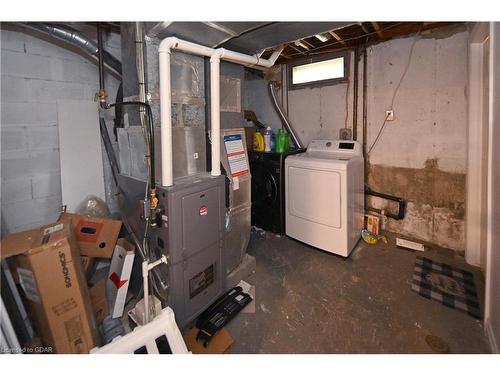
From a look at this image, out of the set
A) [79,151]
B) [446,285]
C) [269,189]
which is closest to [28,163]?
[79,151]

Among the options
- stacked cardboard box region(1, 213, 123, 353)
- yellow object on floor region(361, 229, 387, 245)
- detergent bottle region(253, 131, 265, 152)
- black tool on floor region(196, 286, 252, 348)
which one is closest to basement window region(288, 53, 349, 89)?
detergent bottle region(253, 131, 265, 152)

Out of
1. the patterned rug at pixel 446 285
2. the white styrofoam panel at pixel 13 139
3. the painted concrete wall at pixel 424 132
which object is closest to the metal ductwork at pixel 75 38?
the white styrofoam panel at pixel 13 139

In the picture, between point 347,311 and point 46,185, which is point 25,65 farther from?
point 347,311

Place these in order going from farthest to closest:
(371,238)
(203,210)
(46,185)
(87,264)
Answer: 1. (371,238)
2. (46,185)
3. (87,264)
4. (203,210)

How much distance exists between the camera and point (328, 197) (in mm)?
2453

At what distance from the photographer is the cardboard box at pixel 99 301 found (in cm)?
171

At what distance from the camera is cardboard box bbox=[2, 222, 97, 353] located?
1.28 metres

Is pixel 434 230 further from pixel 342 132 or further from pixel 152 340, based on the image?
pixel 152 340

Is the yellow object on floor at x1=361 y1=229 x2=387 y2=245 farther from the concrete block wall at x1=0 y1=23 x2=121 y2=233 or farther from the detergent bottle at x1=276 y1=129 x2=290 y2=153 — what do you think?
the concrete block wall at x1=0 y1=23 x2=121 y2=233

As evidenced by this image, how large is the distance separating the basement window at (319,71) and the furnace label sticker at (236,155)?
5.27 ft

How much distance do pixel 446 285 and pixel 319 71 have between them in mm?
2630

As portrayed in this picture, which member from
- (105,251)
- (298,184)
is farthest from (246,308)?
(298,184)

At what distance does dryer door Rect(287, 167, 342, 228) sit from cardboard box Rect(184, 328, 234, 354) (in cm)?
144

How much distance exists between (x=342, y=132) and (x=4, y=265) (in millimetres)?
3178
